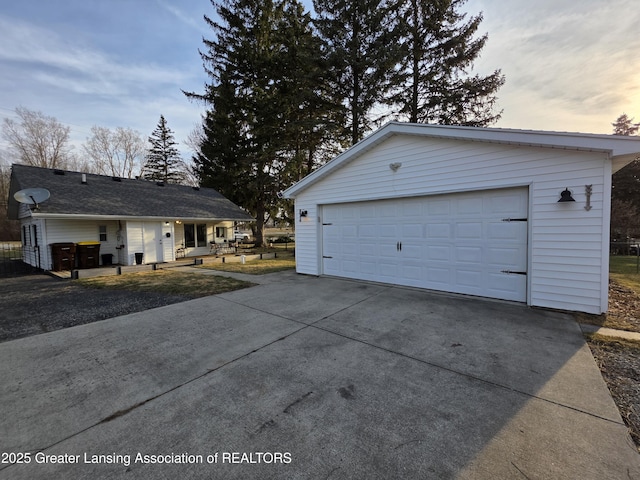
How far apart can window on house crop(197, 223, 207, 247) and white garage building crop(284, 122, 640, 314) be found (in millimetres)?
10394

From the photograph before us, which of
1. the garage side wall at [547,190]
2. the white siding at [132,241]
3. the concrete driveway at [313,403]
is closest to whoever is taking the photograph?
the concrete driveway at [313,403]

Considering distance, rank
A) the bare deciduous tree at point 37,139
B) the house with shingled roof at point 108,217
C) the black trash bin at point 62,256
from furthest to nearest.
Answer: the bare deciduous tree at point 37,139 → the house with shingled roof at point 108,217 → the black trash bin at point 62,256

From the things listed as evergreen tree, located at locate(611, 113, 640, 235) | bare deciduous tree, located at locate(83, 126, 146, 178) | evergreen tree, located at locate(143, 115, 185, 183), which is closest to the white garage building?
evergreen tree, located at locate(611, 113, 640, 235)

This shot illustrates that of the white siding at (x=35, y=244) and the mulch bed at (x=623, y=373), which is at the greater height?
the white siding at (x=35, y=244)

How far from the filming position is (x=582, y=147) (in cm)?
440

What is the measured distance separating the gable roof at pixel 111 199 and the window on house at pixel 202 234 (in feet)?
3.56

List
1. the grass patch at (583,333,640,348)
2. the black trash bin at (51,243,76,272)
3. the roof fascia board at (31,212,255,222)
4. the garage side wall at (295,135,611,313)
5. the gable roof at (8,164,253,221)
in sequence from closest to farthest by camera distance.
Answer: the grass patch at (583,333,640,348) < the garage side wall at (295,135,611,313) < the roof fascia board at (31,212,255,222) < the black trash bin at (51,243,76,272) < the gable roof at (8,164,253,221)

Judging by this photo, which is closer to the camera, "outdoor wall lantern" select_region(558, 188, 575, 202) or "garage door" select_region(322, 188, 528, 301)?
"outdoor wall lantern" select_region(558, 188, 575, 202)

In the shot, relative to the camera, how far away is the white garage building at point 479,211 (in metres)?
4.53

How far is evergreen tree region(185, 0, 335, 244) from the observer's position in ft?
51.7

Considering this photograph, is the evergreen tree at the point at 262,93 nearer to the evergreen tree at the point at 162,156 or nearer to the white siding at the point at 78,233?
the white siding at the point at 78,233

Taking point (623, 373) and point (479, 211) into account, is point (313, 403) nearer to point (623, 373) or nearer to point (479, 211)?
point (623, 373)

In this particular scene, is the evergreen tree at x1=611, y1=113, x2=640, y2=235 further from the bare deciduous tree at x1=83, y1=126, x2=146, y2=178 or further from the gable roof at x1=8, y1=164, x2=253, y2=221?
the bare deciduous tree at x1=83, y1=126, x2=146, y2=178

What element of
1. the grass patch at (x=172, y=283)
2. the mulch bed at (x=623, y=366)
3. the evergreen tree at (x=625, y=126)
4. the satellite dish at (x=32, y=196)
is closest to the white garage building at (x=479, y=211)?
the mulch bed at (x=623, y=366)
